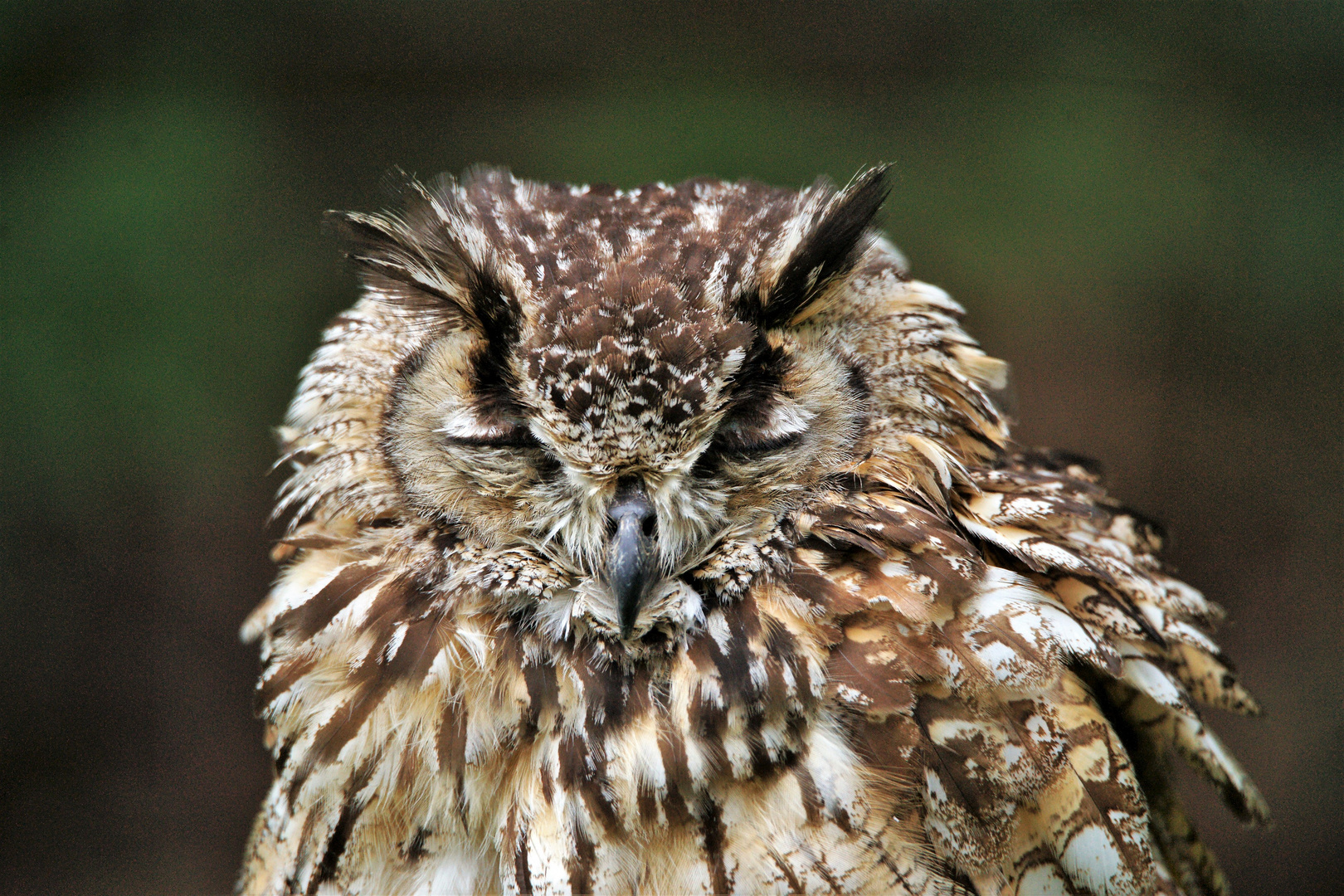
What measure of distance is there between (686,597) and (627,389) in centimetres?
23

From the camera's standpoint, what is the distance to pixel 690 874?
2.98 feet

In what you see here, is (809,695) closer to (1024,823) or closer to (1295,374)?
(1024,823)

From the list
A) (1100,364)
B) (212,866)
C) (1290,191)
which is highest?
(1290,191)

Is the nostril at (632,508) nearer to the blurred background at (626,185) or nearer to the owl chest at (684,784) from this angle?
the owl chest at (684,784)

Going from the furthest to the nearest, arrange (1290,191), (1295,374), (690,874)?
(1295,374)
(1290,191)
(690,874)

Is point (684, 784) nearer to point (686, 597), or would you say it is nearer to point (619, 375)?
point (686, 597)

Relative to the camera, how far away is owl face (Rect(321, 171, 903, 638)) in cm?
90

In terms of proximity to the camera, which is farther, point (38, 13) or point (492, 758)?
point (38, 13)

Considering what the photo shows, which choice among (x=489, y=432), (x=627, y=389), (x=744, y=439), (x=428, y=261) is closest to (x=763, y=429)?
(x=744, y=439)

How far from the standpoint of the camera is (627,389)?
89cm

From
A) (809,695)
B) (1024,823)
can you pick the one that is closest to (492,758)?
(809,695)

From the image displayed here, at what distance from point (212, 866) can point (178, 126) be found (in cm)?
193

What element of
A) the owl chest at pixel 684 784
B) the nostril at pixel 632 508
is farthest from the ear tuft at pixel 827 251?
the owl chest at pixel 684 784

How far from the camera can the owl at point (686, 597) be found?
907 mm
